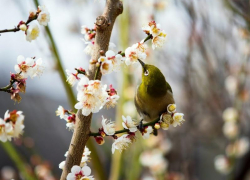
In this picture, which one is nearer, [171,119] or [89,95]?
[89,95]

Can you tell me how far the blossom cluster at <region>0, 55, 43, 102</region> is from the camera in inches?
35.0

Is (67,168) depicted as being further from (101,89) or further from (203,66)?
(203,66)

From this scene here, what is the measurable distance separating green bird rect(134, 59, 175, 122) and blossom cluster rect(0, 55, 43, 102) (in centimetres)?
41

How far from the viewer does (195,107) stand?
128 inches

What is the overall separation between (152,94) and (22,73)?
1.81 feet

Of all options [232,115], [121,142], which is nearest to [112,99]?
[121,142]

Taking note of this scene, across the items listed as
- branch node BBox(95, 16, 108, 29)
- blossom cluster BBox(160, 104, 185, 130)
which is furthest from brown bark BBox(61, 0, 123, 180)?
blossom cluster BBox(160, 104, 185, 130)

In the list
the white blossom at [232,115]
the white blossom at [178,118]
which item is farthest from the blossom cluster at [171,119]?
the white blossom at [232,115]

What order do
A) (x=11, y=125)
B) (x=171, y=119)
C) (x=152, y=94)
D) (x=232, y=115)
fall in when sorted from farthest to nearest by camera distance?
(x=232, y=115) < (x=152, y=94) < (x=171, y=119) < (x=11, y=125)

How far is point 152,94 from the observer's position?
1333 millimetres

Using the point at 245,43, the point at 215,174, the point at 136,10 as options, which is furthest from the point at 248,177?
the point at 136,10

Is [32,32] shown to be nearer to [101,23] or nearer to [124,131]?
[101,23]

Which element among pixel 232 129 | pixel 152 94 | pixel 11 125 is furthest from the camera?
pixel 232 129

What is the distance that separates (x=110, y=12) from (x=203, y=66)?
2.27m
